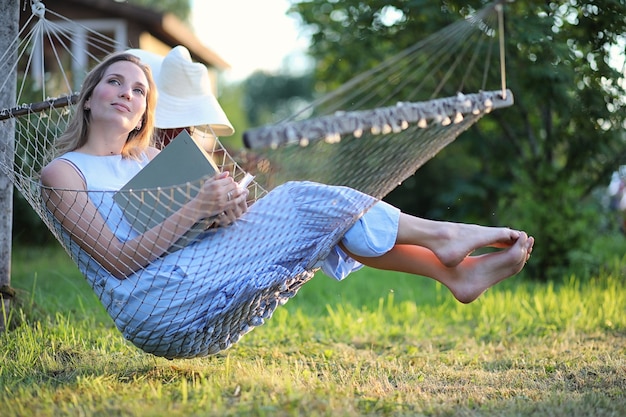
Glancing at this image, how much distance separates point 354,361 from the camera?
269 centimetres

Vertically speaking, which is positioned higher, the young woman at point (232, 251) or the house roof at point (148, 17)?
the house roof at point (148, 17)

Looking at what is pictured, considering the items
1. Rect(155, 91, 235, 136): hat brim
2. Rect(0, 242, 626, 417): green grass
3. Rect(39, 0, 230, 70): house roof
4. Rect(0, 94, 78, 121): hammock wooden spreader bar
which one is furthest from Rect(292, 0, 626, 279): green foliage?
Rect(39, 0, 230, 70): house roof

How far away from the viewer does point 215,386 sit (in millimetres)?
2055

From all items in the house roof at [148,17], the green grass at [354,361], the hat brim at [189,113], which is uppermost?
the house roof at [148,17]

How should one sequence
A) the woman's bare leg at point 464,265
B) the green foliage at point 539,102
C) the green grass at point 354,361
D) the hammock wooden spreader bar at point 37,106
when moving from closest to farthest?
the green grass at point 354,361 < the woman's bare leg at point 464,265 < the hammock wooden spreader bar at point 37,106 < the green foliage at point 539,102

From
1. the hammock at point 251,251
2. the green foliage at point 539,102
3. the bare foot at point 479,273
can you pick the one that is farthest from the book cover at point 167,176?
the green foliage at point 539,102

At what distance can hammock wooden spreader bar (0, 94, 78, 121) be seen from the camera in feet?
8.31

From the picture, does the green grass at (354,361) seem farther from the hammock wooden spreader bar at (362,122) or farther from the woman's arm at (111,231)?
the hammock wooden spreader bar at (362,122)

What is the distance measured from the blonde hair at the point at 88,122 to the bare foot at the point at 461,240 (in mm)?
1049

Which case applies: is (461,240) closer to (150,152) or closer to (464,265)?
(464,265)

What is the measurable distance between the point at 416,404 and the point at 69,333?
56.3 inches

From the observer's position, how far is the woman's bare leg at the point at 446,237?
214 cm

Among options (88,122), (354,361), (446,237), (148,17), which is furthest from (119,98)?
(148,17)

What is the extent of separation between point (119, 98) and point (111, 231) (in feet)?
1.55
